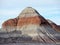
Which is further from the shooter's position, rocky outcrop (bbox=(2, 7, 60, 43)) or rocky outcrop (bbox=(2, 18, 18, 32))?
rocky outcrop (bbox=(2, 18, 18, 32))

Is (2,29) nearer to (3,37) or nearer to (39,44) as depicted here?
(3,37)

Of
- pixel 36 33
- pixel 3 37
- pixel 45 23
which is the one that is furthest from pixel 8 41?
pixel 45 23

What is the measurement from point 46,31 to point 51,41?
6.33 metres

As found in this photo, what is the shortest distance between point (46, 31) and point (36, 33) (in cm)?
326

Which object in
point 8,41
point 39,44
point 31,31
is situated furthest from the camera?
point 31,31

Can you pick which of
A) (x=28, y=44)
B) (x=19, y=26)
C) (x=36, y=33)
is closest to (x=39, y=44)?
(x=28, y=44)

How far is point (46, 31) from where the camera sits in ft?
299

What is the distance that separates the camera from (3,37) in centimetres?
8756

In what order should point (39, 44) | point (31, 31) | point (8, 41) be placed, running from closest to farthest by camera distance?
1. point (39, 44)
2. point (8, 41)
3. point (31, 31)

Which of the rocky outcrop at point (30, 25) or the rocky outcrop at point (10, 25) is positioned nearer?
the rocky outcrop at point (30, 25)

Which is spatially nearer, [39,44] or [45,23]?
[39,44]

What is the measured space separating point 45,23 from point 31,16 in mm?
4866

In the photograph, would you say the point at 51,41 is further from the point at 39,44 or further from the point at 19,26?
the point at 19,26

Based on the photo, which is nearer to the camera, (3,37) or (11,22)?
(3,37)
